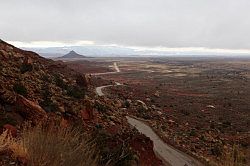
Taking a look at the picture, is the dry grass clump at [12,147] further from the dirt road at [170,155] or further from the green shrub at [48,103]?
the dirt road at [170,155]

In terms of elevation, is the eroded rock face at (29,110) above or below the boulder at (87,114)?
above

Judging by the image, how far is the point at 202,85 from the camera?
91.2 metres

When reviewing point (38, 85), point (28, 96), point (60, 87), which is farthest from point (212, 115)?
point (28, 96)

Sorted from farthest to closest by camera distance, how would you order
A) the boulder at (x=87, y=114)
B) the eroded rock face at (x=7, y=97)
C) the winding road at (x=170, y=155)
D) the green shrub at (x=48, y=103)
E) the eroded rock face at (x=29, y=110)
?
the boulder at (x=87, y=114), the winding road at (x=170, y=155), the green shrub at (x=48, y=103), the eroded rock face at (x=7, y=97), the eroded rock face at (x=29, y=110)

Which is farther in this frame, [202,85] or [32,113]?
[202,85]

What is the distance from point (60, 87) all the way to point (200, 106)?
28387 millimetres

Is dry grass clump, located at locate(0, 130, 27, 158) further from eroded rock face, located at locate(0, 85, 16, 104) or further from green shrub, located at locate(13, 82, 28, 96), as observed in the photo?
green shrub, located at locate(13, 82, 28, 96)

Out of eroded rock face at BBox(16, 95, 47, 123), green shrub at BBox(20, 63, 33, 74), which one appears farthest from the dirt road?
green shrub at BBox(20, 63, 33, 74)

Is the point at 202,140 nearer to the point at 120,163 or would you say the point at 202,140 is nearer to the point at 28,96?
the point at 28,96

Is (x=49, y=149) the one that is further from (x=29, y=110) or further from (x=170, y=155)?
(x=170, y=155)

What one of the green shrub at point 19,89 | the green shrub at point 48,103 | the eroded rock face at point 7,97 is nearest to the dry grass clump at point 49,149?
the eroded rock face at point 7,97

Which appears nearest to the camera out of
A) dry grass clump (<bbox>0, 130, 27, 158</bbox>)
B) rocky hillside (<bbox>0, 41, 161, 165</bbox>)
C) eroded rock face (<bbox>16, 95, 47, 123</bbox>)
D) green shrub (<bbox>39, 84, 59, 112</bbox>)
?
dry grass clump (<bbox>0, 130, 27, 158</bbox>)

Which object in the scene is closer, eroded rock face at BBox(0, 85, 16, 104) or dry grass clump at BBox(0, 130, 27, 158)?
dry grass clump at BBox(0, 130, 27, 158)

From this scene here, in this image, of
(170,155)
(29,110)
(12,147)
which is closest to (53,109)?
(29,110)
